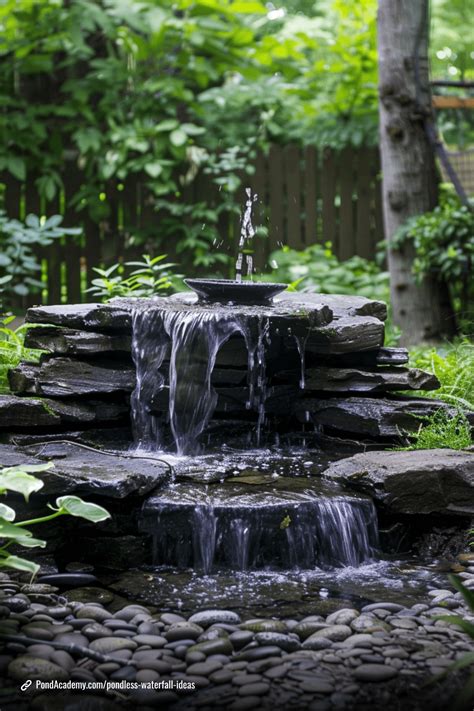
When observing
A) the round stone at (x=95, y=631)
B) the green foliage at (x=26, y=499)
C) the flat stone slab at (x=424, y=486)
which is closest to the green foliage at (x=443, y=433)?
the flat stone slab at (x=424, y=486)

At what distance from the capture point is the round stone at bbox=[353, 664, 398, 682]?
2701 mm

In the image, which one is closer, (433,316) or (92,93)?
(433,316)

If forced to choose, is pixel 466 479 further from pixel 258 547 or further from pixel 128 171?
pixel 128 171

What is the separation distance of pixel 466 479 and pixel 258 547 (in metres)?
1.04

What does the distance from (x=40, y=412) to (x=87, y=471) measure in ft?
3.02

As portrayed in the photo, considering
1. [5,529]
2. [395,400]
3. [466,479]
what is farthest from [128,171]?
[5,529]

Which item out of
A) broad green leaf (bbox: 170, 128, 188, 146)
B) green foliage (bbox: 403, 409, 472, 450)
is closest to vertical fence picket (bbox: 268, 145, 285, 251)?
broad green leaf (bbox: 170, 128, 188, 146)

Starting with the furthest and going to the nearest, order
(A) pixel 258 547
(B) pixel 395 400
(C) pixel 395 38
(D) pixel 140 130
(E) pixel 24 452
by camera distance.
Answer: (D) pixel 140 130, (C) pixel 395 38, (B) pixel 395 400, (E) pixel 24 452, (A) pixel 258 547

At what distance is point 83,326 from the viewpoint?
5.27m

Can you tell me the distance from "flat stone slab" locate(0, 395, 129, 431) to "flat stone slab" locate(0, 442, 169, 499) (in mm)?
269

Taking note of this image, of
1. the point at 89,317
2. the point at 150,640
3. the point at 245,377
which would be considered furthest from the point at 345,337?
the point at 150,640

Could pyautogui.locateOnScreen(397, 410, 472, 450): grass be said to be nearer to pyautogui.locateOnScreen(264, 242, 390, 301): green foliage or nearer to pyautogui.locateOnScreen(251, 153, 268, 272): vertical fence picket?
pyautogui.locateOnScreen(264, 242, 390, 301): green foliage

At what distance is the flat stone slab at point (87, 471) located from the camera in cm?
398

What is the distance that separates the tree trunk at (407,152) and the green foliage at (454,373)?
1266 mm
